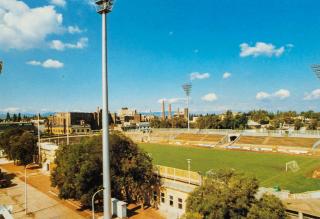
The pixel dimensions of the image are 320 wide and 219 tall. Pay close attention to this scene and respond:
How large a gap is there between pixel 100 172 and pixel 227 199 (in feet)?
50.1

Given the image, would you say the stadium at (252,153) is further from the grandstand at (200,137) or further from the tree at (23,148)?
the tree at (23,148)

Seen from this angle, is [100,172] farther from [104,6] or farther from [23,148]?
[23,148]

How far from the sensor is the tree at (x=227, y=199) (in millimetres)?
15602

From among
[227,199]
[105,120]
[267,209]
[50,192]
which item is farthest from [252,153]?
[105,120]

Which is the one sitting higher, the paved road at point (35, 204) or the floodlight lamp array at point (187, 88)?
the floodlight lamp array at point (187, 88)

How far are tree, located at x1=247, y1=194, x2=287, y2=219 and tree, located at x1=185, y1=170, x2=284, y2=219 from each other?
0.07 meters

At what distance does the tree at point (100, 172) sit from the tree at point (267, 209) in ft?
47.2

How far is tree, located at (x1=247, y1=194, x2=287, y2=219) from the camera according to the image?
14.8 m

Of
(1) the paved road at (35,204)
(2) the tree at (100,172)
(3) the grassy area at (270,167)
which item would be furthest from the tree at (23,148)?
(3) the grassy area at (270,167)

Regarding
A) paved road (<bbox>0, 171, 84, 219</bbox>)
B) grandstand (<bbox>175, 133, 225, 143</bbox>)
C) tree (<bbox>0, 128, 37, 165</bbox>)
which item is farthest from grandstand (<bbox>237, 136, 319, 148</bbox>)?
paved road (<bbox>0, 171, 84, 219</bbox>)

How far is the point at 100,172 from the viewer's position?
26.9 m

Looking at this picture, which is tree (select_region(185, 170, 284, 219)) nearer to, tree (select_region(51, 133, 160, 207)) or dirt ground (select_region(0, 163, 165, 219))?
dirt ground (select_region(0, 163, 165, 219))

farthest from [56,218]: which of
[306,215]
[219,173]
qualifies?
[306,215]

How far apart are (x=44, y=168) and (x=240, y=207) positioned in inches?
1677
